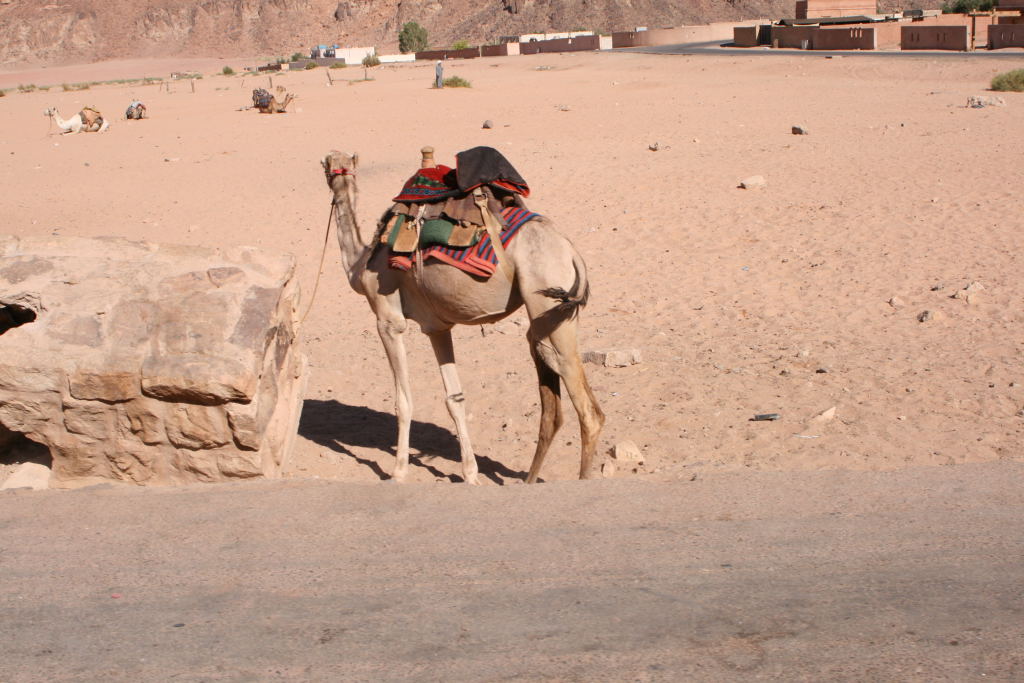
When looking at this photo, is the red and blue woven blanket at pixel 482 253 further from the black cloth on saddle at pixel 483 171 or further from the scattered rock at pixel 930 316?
the scattered rock at pixel 930 316

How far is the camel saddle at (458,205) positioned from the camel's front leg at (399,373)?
1.93ft

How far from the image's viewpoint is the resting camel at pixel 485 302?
6.36 metres

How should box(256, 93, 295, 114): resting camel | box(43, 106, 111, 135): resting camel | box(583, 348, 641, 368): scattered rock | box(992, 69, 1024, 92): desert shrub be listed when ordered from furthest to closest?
box(256, 93, 295, 114): resting camel
box(43, 106, 111, 135): resting camel
box(992, 69, 1024, 92): desert shrub
box(583, 348, 641, 368): scattered rock

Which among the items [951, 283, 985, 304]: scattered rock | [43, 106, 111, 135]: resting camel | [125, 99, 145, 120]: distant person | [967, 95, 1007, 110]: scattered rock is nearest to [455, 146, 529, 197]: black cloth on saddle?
[951, 283, 985, 304]: scattered rock

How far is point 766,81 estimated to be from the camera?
111 ft

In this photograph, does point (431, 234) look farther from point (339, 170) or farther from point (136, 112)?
point (136, 112)

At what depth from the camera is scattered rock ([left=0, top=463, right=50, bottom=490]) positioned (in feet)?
20.7

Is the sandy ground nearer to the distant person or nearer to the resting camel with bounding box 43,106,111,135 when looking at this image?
the resting camel with bounding box 43,106,111,135

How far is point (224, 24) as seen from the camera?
104438mm

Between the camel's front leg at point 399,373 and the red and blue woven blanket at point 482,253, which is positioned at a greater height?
the red and blue woven blanket at point 482,253

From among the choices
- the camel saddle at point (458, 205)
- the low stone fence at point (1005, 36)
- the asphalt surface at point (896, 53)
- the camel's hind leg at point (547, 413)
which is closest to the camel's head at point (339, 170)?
the camel saddle at point (458, 205)

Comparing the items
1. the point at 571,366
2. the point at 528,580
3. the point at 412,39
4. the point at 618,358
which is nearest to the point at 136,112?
the point at 618,358

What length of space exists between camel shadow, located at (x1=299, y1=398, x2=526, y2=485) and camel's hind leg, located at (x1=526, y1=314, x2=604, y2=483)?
3.17 ft

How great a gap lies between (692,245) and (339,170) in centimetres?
704
